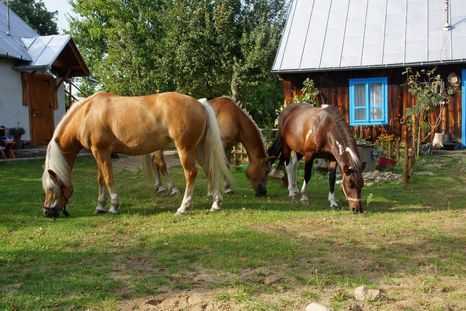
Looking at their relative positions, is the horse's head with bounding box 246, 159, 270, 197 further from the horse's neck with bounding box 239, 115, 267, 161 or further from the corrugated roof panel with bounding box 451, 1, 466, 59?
the corrugated roof panel with bounding box 451, 1, 466, 59

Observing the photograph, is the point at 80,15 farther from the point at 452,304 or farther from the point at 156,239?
the point at 452,304

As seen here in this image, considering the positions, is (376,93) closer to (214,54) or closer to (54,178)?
(214,54)

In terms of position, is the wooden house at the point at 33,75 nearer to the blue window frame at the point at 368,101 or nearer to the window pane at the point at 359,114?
the blue window frame at the point at 368,101

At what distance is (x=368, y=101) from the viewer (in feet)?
56.4

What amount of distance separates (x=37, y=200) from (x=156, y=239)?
367 cm

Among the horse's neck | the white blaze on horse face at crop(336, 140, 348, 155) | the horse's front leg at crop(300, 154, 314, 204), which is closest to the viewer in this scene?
the white blaze on horse face at crop(336, 140, 348, 155)

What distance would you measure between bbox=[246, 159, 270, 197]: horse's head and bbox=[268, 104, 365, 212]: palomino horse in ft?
1.53

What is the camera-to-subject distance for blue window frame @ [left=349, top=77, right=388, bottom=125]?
17031 mm

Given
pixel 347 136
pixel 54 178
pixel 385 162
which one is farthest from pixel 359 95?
pixel 54 178

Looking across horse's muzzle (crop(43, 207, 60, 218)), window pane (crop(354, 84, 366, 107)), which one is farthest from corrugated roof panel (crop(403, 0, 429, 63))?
horse's muzzle (crop(43, 207, 60, 218))

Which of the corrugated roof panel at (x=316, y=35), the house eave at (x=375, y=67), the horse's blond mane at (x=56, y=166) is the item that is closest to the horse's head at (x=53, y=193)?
the horse's blond mane at (x=56, y=166)

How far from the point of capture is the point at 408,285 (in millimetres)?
4242

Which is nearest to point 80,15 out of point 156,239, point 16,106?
point 16,106

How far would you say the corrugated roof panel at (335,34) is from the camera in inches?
677
